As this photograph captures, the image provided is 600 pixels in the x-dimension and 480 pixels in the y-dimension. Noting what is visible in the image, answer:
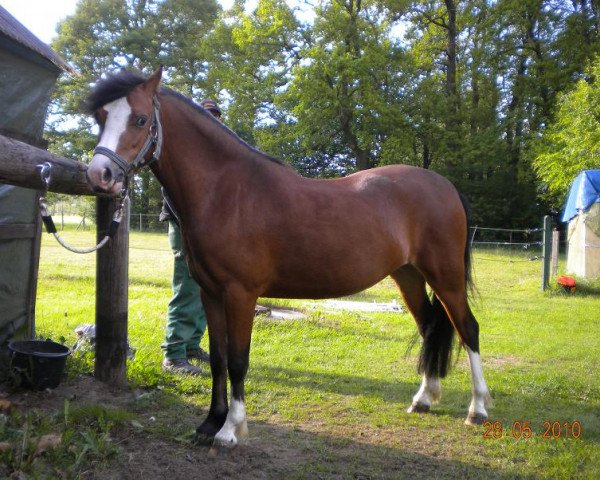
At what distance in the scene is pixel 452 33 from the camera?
2852 centimetres

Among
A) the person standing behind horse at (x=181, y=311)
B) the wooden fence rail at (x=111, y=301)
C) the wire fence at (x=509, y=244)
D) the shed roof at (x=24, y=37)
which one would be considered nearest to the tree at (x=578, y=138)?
the wire fence at (x=509, y=244)

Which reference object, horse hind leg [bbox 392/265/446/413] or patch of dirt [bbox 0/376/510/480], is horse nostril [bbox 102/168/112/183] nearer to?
patch of dirt [bbox 0/376/510/480]

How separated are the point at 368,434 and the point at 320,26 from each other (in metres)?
26.9

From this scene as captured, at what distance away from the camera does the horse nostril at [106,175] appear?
103 inches

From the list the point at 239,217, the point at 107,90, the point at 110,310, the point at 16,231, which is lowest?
the point at 110,310

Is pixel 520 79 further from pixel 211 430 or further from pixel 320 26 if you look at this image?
pixel 211 430

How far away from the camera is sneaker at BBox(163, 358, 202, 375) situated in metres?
4.68

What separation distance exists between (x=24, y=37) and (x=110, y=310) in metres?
2.33

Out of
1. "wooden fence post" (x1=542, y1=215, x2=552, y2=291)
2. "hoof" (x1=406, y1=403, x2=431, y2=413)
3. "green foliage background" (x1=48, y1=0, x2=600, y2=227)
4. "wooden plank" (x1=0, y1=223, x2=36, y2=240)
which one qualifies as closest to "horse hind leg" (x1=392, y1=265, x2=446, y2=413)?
"hoof" (x1=406, y1=403, x2=431, y2=413)

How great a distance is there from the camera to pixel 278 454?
3.16 m

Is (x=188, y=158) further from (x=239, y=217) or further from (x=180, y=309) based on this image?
(x=180, y=309)

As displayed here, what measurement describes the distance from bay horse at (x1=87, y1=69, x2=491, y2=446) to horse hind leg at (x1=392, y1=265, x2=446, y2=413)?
33 centimetres

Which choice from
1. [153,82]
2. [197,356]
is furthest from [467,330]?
[153,82]

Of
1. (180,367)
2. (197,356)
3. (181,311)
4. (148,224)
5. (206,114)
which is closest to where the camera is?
(206,114)
